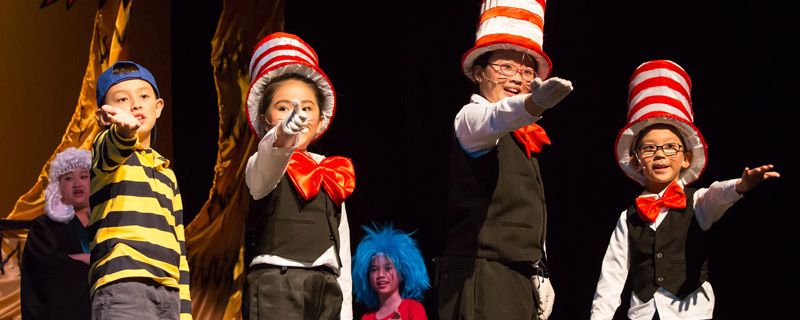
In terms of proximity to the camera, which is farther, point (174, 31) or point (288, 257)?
point (174, 31)

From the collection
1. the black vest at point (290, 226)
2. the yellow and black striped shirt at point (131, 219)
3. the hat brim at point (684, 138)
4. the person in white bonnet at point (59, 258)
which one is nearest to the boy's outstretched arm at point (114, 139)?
the yellow and black striped shirt at point (131, 219)

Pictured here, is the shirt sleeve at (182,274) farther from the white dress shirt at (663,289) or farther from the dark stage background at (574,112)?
the dark stage background at (574,112)

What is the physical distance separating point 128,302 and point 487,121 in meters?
1.03

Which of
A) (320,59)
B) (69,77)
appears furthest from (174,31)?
(320,59)

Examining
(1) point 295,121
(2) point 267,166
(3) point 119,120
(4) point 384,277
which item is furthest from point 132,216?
(4) point 384,277

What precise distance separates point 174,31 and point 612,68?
8.06ft

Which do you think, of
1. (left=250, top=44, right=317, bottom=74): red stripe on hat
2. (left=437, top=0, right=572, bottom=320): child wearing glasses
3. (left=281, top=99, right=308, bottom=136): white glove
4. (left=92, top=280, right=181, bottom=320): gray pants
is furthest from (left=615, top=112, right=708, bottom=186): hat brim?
(left=92, top=280, right=181, bottom=320): gray pants

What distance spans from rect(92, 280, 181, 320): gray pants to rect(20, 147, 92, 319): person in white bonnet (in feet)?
4.93

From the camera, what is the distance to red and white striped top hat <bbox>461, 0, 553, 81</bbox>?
9.69ft

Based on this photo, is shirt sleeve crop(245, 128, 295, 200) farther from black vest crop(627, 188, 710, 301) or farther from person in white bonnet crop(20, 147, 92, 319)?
person in white bonnet crop(20, 147, 92, 319)

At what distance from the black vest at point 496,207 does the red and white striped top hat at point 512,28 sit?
28 cm

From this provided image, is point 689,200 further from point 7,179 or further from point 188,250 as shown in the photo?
point 7,179

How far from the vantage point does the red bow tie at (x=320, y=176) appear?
3.13 meters

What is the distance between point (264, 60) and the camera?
3506 mm
